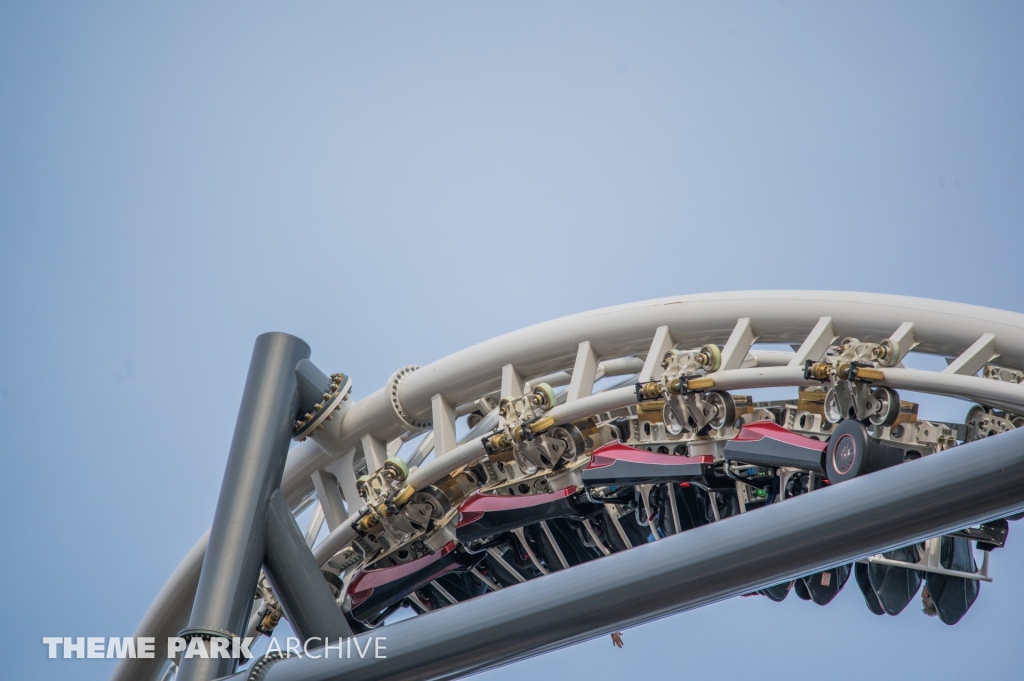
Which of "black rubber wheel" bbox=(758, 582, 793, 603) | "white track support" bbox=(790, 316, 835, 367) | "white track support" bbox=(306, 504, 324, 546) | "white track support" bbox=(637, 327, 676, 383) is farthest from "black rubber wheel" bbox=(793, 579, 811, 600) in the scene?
"white track support" bbox=(306, 504, 324, 546)

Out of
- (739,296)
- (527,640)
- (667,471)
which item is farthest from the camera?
(739,296)

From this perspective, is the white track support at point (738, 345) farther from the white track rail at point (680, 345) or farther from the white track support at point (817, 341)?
the white track support at point (817, 341)

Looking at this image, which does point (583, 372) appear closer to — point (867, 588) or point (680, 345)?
point (680, 345)

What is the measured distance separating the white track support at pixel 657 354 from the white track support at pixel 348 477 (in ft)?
11.5

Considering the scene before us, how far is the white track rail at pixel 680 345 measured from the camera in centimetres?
814

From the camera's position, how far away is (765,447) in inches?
321

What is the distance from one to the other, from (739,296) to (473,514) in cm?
280

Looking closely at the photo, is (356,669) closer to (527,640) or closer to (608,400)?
(527,640)

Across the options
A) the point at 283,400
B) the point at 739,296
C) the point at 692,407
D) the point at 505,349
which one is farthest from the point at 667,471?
the point at 283,400

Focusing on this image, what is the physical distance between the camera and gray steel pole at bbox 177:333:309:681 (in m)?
8.16

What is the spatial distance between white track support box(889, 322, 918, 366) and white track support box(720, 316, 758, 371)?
1160 mm

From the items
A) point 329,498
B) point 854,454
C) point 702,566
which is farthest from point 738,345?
point 329,498

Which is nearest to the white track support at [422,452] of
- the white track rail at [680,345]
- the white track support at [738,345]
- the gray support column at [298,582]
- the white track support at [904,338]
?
the white track rail at [680,345]

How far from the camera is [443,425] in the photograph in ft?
35.9
